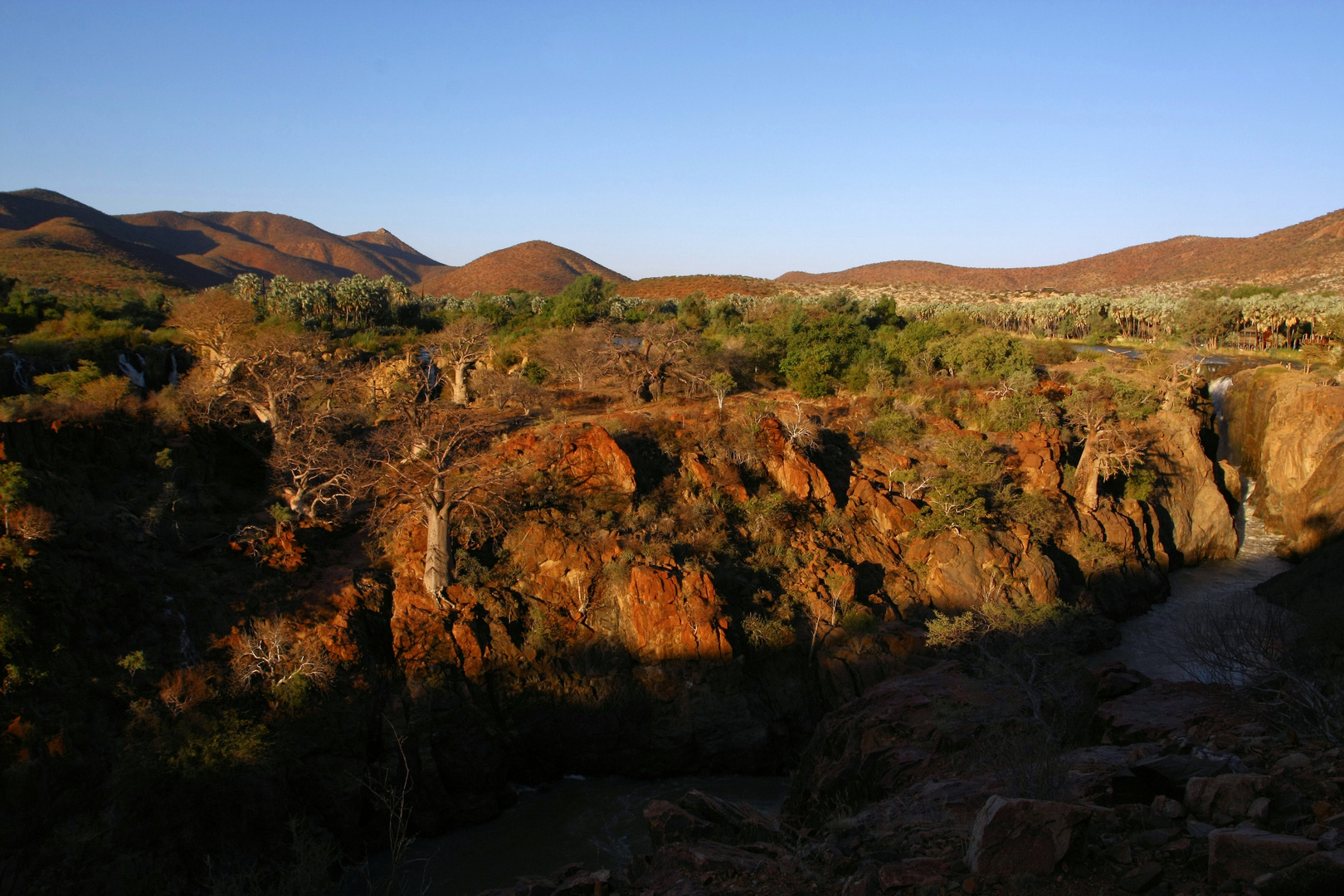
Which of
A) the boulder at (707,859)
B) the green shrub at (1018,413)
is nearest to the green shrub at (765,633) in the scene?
the boulder at (707,859)

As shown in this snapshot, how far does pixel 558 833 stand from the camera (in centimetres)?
1384

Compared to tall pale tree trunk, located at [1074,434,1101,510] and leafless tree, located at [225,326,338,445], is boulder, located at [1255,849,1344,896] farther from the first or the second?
tall pale tree trunk, located at [1074,434,1101,510]

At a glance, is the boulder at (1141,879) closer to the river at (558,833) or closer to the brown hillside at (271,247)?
the river at (558,833)

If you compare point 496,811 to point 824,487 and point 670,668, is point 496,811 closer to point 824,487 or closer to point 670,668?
point 670,668

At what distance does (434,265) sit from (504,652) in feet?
467

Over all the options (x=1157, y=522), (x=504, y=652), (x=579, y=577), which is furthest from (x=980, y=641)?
(x=1157, y=522)

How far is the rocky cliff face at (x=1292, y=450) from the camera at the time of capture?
79.7 ft

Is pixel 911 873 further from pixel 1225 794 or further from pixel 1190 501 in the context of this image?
pixel 1190 501

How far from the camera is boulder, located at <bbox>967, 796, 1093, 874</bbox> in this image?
5703 mm

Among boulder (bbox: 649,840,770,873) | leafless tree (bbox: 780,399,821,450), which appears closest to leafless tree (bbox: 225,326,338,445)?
leafless tree (bbox: 780,399,821,450)

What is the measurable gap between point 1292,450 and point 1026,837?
94.1 feet

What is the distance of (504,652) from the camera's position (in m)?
15.8

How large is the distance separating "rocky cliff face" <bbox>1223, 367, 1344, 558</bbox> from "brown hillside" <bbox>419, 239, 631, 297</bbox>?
68.7m

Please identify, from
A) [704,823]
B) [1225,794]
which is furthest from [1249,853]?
[704,823]
